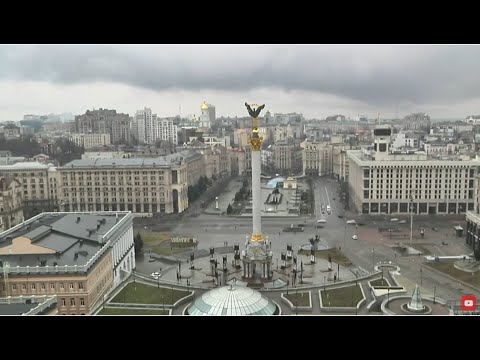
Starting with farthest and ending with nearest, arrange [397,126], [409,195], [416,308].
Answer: [397,126]
[409,195]
[416,308]

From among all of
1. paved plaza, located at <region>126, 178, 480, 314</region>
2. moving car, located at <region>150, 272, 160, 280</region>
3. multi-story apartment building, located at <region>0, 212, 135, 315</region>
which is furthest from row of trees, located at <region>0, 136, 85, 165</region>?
multi-story apartment building, located at <region>0, 212, 135, 315</region>

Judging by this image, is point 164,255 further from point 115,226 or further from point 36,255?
point 36,255

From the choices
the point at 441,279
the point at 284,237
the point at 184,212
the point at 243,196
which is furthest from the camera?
the point at 243,196

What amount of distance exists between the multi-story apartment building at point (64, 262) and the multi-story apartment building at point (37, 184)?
1285 centimetres

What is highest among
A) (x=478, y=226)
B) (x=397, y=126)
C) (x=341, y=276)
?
(x=397, y=126)

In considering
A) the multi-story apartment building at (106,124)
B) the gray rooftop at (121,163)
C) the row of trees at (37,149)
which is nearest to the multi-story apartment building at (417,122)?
the multi-story apartment building at (106,124)

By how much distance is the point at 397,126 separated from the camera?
190 feet

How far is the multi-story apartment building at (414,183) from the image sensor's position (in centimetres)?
2530

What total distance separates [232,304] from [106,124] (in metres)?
50.6

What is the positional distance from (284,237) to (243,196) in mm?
10455

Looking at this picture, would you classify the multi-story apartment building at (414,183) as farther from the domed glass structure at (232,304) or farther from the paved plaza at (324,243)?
the domed glass structure at (232,304)

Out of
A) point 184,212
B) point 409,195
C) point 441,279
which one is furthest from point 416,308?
point 184,212

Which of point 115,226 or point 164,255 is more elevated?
point 115,226

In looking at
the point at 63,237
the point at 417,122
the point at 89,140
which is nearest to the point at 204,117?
the point at 89,140
